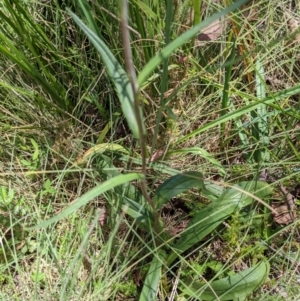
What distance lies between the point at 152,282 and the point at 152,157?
31 cm

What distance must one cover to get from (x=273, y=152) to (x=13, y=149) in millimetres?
641

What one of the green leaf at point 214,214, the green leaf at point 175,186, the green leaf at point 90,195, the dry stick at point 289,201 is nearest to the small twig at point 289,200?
the dry stick at point 289,201

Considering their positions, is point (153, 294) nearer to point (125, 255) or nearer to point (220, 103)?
point (125, 255)

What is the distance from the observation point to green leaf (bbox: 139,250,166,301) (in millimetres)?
921

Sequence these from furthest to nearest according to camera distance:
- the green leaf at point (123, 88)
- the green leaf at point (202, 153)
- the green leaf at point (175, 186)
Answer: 1. the green leaf at point (202, 153)
2. the green leaf at point (175, 186)
3. the green leaf at point (123, 88)

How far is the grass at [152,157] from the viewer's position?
0.94m

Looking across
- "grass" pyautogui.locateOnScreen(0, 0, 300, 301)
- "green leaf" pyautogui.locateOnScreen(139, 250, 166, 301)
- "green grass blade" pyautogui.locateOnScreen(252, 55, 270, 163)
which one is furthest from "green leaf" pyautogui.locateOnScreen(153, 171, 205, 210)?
"green grass blade" pyautogui.locateOnScreen(252, 55, 270, 163)

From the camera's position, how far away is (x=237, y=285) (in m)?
0.92

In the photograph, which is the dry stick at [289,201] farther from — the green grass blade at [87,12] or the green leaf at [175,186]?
the green grass blade at [87,12]

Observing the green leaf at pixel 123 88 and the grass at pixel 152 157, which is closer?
the green leaf at pixel 123 88

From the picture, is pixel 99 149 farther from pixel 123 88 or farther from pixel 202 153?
pixel 123 88

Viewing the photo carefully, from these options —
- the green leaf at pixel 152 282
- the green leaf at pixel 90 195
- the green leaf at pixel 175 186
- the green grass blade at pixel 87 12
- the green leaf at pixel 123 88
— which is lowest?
the green leaf at pixel 152 282

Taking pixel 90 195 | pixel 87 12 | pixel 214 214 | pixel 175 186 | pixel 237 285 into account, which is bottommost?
pixel 237 285

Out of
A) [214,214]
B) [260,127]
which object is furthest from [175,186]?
[260,127]
